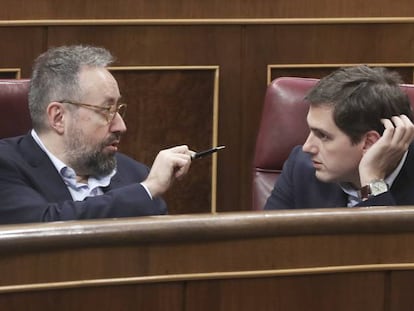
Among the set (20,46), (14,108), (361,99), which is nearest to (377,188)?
(361,99)

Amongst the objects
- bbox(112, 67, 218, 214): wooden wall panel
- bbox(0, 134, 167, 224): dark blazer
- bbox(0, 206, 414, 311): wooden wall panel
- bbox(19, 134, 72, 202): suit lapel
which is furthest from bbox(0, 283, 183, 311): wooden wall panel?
bbox(112, 67, 218, 214): wooden wall panel

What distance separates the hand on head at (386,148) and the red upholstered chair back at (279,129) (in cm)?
17

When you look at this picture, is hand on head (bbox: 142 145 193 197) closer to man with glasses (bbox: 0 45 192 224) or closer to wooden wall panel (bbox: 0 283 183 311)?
man with glasses (bbox: 0 45 192 224)

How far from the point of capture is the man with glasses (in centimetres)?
166

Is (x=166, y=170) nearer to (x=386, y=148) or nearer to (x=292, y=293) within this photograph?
(x=386, y=148)

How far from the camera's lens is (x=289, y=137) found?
6.16 feet

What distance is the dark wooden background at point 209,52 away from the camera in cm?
237

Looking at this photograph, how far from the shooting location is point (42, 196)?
66.5 inches

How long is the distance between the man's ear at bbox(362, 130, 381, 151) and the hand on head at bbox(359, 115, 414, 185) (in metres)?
0.02

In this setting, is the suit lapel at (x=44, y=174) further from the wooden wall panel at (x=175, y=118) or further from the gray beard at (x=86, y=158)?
the wooden wall panel at (x=175, y=118)

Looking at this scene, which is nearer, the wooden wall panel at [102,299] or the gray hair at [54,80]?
the wooden wall panel at [102,299]

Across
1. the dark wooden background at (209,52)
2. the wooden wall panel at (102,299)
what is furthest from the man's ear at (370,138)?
the dark wooden background at (209,52)

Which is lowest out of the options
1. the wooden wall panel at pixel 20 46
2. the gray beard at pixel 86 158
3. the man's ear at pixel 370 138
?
the gray beard at pixel 86 158

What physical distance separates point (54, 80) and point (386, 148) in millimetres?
531
